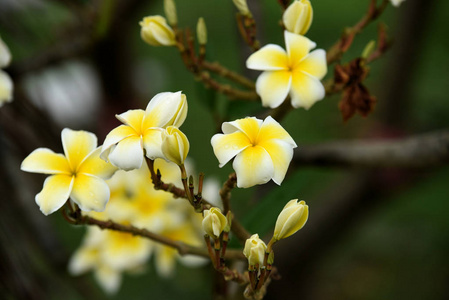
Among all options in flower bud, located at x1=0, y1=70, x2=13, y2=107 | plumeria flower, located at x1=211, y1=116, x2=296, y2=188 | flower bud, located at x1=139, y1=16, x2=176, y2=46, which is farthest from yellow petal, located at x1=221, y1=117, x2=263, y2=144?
flower bud, located at x1=0, y1=70, x2=13, y2=107

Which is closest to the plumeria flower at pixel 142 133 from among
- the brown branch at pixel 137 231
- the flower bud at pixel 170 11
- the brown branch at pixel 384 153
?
the brown branch at pixel 137 231

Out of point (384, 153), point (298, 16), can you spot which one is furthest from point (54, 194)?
point (384, 153)

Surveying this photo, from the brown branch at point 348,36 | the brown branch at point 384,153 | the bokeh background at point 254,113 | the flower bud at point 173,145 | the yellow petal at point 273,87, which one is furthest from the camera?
the bokeh background at point 254,113

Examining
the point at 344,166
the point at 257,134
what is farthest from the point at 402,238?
the point at 257,134

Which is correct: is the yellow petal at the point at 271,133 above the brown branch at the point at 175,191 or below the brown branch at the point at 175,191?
above

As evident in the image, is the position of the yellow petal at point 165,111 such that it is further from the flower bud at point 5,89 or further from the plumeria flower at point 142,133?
the flower bud at point 5,89

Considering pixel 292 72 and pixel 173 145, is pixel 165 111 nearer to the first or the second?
pixel 173 145
